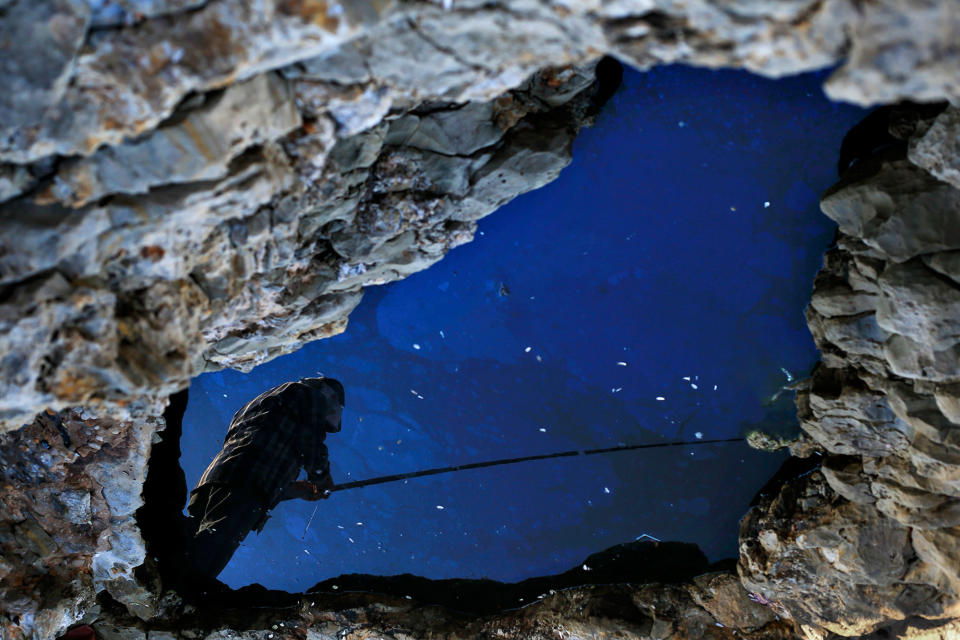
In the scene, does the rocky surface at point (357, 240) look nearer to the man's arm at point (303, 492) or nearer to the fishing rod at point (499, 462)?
the fishing rod at point (499, 462)

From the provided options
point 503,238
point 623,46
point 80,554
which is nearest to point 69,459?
point 80,554

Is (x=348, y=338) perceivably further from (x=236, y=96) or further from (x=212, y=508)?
(x=236, y=96)

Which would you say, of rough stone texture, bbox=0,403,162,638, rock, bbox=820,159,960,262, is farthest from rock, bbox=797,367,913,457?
rough stone texture, bbox=0,403,162,638

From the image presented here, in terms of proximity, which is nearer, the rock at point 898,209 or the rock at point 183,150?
the rock at point 183,150

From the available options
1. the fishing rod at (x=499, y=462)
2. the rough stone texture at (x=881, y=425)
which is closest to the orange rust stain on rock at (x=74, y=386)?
the fishing rod at (x=499, y=462)

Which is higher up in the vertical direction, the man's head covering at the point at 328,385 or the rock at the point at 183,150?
the rock at the point at 183,150

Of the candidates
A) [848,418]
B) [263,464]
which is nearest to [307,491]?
[263,464]

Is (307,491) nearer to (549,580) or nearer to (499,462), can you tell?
(499,462)
